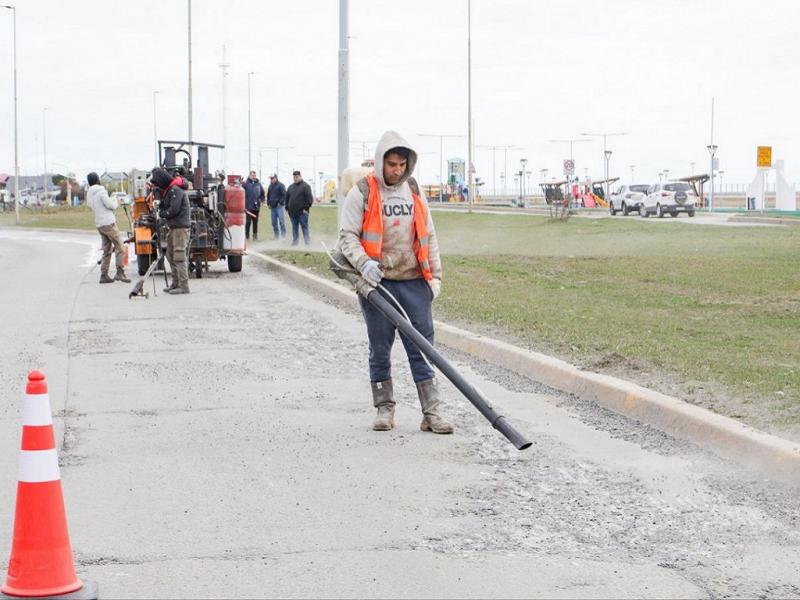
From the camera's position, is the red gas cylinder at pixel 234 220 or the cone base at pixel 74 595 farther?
the red gas cylinder at pixel 234 220

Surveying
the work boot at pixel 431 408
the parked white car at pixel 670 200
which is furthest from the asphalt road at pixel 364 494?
the parked white car at pixel 670 200

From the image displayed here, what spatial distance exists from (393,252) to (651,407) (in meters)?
1.88

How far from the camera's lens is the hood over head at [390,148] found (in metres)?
7.80

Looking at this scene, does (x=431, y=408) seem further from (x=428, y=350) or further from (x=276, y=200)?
(x=276, y=200)

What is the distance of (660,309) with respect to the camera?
14078 mm

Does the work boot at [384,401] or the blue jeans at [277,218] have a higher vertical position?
the blue jeans at [277,218]

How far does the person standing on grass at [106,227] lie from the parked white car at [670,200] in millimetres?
37635

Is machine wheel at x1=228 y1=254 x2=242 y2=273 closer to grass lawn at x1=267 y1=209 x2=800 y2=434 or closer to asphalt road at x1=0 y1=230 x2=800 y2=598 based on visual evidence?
grass lawn at x1=267 y1=209 x2=800 y2=434

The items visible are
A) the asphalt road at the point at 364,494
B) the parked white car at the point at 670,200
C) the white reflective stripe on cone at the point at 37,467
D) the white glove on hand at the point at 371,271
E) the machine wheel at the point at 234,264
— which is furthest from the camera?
the parked white car at the point at 670,200

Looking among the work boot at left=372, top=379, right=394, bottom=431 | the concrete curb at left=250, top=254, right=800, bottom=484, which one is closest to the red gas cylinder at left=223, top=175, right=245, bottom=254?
the concrete curb at left=250, top=254, right=800, bottom=484

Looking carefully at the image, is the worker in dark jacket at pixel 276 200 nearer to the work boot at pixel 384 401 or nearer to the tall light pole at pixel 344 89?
the tall light pole at pixel 344 89

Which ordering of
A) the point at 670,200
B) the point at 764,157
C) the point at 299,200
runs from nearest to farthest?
1. the point at 299,200
2. the point at 764,157
3. the point at 670,200

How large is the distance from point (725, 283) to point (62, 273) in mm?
12199

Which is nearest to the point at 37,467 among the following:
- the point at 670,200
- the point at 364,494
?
the point at 364,494
